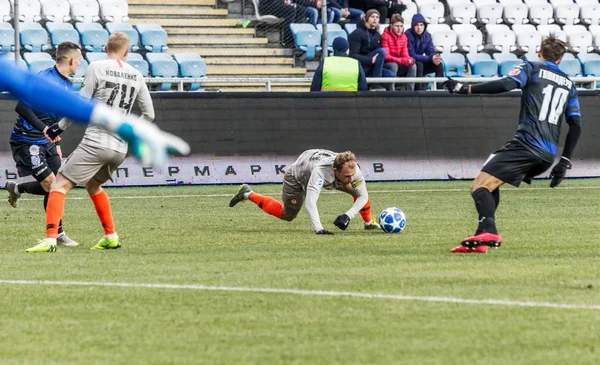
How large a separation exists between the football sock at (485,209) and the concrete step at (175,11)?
1479 cm

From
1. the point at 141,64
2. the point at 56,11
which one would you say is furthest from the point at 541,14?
the point at 56,11

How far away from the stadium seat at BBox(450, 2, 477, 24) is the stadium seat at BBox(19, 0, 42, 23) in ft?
31.9

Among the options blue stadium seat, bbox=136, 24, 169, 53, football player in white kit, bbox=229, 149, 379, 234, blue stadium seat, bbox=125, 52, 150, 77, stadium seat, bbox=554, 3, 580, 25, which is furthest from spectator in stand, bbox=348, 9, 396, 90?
stadium seat, bbox=554, 3, 580, 25

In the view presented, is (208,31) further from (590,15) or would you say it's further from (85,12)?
(590,15)

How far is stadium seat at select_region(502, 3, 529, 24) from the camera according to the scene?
2780 centimetres

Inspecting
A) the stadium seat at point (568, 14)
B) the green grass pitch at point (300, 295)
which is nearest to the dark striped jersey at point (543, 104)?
the green grass pitch at point (300, 295)

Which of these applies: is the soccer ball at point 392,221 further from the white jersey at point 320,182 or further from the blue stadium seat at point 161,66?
the blue stadium seat at point 161,66

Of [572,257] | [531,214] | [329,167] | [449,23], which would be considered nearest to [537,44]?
[449,23]

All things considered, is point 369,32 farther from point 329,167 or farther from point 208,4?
point 329,167

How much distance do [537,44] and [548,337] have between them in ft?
70.6

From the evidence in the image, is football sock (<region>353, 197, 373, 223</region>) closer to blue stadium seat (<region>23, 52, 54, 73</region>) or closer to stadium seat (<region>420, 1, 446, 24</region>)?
blue stadium seat (<region>23, 52, 54, 73</region>)

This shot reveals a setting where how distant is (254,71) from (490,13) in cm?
691

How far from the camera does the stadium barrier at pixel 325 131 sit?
62.1 feet

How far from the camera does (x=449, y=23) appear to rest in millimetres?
27531
